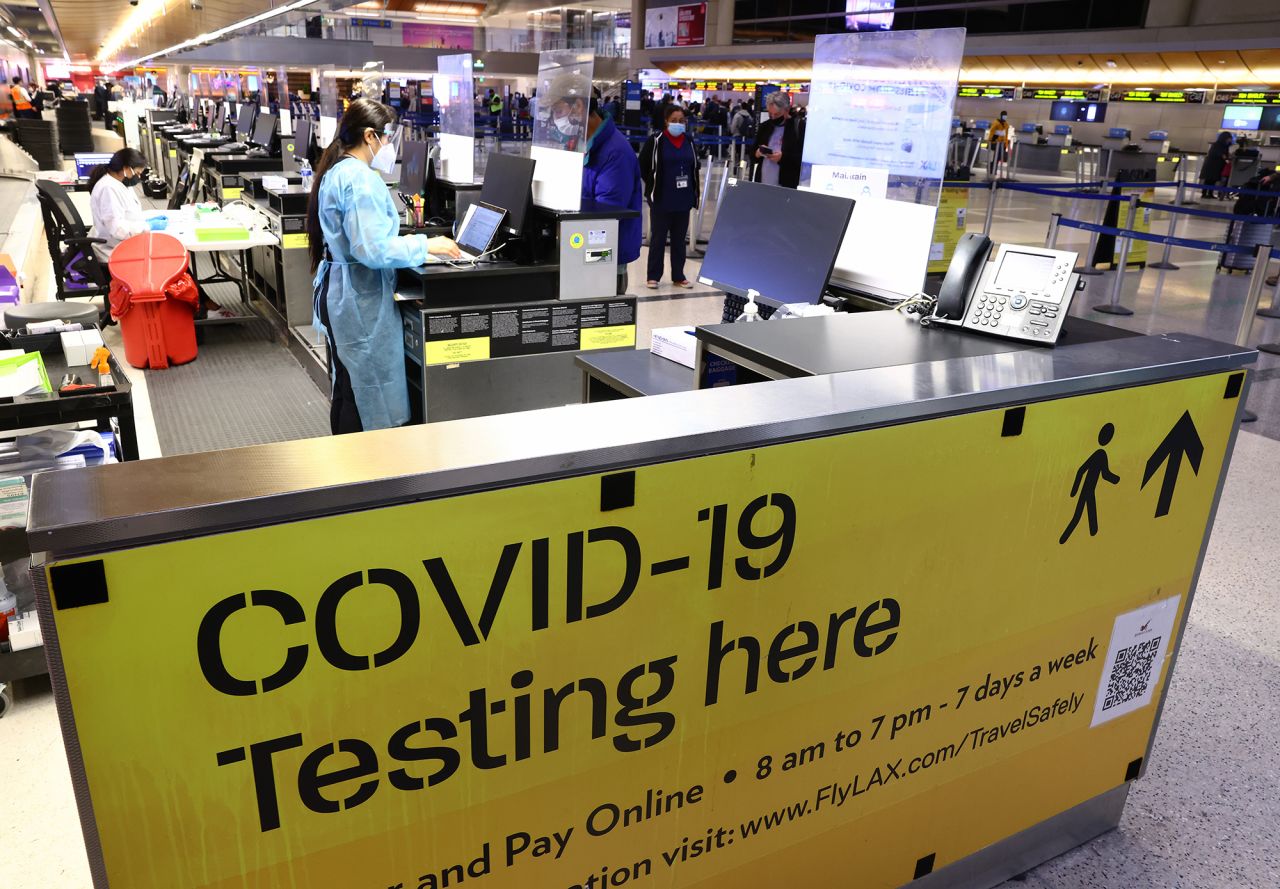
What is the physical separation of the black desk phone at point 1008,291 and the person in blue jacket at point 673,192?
5659 millimetres

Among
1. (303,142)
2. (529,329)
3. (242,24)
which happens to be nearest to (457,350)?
(529,329)

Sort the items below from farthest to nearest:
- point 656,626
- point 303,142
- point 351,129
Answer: point 303,142 → point 351,129 → point 656,626

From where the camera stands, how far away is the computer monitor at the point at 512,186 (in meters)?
3.99

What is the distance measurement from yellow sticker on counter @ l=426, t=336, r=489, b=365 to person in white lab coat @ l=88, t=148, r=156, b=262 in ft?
11.2

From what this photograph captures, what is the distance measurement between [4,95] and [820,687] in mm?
21293

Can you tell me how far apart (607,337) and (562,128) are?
101 cm

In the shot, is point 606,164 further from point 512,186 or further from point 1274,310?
point 1274,310

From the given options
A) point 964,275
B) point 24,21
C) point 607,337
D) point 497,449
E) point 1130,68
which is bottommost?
point 607,337

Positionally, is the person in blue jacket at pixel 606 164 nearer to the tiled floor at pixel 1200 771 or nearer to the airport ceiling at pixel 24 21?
the tiled floor at pixel 1200 771

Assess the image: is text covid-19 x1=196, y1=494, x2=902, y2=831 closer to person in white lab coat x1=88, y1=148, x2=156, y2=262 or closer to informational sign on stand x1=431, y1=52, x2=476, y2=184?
informational sign on stand x1=431, y1=52, x2=476, y2=184

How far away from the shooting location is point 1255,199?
1080 cm

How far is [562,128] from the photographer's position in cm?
428

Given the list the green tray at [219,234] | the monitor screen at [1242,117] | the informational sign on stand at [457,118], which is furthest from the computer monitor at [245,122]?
the monitor screen at [1242,117]

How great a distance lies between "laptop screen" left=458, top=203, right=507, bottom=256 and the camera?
4.13m
